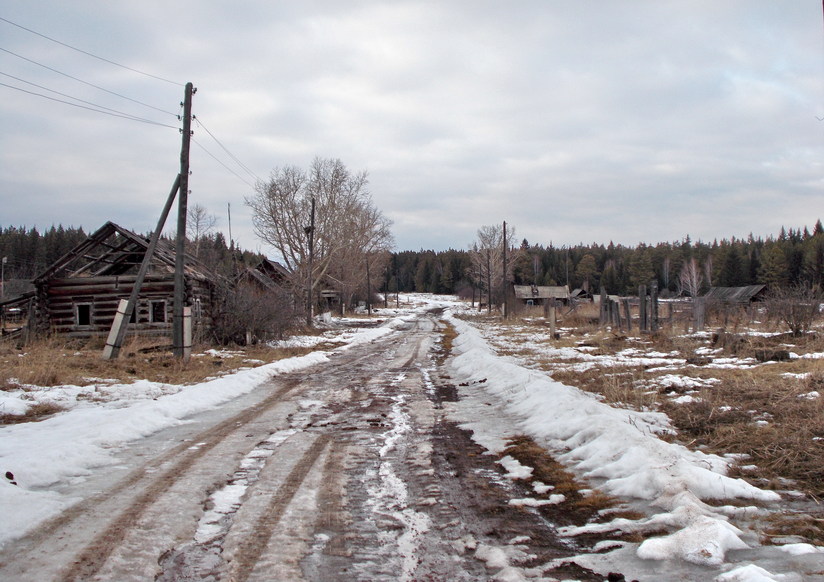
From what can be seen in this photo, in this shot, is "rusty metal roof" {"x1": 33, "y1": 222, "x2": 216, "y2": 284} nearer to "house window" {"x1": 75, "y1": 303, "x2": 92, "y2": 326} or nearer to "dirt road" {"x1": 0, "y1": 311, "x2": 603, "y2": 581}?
"house window" {"x1": 75, "y1": 303, "x2": 92, "y2": 326}

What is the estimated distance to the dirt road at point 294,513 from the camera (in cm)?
334

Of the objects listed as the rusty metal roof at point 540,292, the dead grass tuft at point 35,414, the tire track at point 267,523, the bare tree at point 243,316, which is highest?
the rusty metal roof at point 540,292

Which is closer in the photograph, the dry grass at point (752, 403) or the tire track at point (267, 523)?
the tire track at point (267, 523)

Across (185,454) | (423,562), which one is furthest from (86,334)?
(423,562)

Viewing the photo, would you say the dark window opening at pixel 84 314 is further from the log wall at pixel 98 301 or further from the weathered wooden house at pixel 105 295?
the log wall at pixel 98 301

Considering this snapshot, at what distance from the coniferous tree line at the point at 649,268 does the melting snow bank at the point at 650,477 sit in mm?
59946

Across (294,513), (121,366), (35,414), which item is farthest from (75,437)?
(121,366)

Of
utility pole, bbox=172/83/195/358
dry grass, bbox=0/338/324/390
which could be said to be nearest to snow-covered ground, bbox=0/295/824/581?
dry grass, bbox=0/338/324/390

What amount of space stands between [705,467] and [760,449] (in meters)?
0.90

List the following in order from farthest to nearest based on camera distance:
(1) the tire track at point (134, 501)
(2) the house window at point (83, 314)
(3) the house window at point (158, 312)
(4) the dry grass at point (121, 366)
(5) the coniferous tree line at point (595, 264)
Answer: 1. (5) the coniferous tree line at point (595, 264)
2. (3) the house window at point (158, 312)
3. (2) the house window at point (83, 314)
4. (4) the dry grass at point (121, 366)
5. (1) the tire track at point (134, 501)

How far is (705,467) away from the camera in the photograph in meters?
4.85

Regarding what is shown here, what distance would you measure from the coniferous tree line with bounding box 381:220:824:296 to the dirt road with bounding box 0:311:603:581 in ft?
204

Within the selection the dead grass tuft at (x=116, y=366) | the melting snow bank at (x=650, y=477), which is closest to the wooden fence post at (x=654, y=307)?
the melting snow bank at (x=650, y=477)

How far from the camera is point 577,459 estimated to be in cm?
561
